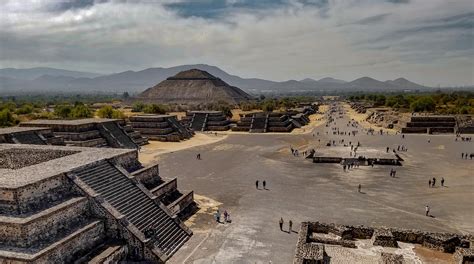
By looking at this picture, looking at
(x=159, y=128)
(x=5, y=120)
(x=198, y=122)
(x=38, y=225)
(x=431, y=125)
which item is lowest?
(x=198, y=122)

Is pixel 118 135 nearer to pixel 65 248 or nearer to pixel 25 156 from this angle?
pixel 25 156

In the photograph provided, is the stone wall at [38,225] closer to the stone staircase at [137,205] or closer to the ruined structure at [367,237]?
the stone staircase at [137,205]

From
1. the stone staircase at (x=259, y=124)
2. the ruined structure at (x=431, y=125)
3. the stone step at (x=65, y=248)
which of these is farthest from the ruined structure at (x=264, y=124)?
the stone step at (x=65, y=248)

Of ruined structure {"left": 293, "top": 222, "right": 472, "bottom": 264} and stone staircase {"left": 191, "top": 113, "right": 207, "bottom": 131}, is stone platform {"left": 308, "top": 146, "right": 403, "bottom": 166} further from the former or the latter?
stone staircase {"left": 191, "top": 113, "right": 207, "bottom": 131}

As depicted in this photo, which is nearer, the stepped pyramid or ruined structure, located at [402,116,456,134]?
ruined structure, located at [402,116,456,134]

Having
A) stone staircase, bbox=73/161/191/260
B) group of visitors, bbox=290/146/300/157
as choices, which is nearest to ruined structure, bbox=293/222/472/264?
stone staircase, bbox=73/161/191/260

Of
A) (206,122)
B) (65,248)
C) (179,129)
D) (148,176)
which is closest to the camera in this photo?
(65,248)

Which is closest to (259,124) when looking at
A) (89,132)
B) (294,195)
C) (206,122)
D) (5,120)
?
(206,122)
